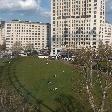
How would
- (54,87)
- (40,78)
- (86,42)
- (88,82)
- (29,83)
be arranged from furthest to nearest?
(86,42) < (40,78) < (29,83) < (54,87) < (88,82)

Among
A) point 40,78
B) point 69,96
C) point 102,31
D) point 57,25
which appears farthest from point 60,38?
point 69,96

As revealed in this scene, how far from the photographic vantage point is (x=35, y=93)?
35844mm

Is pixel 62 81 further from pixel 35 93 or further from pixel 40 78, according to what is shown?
pixel 35 93

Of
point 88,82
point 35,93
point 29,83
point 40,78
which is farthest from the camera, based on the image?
point 40,78

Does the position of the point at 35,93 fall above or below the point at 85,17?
below

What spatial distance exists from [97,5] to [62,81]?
150 m

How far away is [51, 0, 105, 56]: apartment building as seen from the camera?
186 metres

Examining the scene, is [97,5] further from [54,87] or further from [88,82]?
[88,82]

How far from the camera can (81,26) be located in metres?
192

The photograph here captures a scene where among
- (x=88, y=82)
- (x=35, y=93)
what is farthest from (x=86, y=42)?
(x=88, y=82)

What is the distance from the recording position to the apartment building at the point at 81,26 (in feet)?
609

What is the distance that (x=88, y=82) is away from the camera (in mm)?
24125

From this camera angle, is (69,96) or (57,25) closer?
(69,96)

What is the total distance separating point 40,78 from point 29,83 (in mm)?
4380
